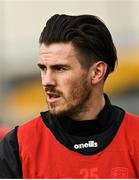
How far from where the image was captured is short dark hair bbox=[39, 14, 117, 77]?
2.51 meters

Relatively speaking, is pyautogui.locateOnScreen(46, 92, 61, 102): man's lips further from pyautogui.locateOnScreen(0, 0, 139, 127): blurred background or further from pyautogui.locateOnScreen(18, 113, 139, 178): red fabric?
pyautogui.locateOnScreen(0, 0, 139, 127): blurred background

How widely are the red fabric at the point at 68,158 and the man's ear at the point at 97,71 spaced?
21 centimetres

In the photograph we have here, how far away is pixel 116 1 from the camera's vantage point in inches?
278

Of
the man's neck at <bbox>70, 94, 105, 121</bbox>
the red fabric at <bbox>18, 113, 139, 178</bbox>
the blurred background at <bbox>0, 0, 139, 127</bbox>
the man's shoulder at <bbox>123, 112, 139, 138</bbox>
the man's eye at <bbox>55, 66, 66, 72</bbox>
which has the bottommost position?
the blurred background at <bbox>0, 0, 139, 127</bbox>

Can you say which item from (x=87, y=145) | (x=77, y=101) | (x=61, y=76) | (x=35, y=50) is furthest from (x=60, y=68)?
(x=35, y=50)

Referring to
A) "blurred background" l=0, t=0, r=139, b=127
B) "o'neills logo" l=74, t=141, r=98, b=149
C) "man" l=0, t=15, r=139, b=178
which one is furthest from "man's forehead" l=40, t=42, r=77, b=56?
"blurred background" l=0, t=0, r=139, b=127

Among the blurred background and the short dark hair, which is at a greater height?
the short dark hair

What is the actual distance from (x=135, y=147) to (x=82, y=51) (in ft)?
1.25

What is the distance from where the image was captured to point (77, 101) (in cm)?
254

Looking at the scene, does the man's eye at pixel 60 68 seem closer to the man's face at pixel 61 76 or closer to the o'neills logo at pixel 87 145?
the man's face at pixel 61 76

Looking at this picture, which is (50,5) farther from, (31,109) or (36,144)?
(36,144)

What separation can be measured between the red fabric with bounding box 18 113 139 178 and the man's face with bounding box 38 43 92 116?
111mm

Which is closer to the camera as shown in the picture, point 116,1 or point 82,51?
point 82,51

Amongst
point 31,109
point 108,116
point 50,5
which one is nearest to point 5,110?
point 31,109
